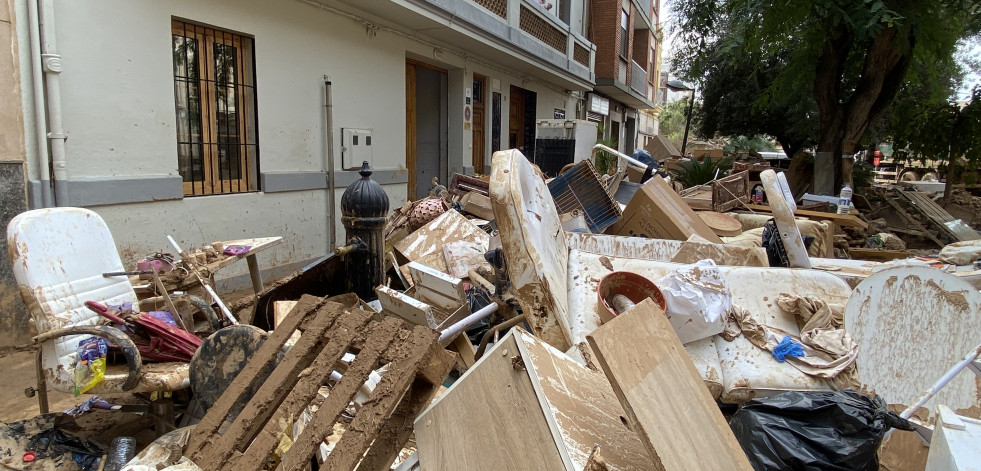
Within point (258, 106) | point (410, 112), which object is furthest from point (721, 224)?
point (410, 112)

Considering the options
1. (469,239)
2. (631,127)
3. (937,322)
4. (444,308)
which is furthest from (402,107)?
(631,127)

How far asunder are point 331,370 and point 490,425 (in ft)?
2.27

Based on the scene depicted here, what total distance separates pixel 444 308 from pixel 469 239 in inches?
49.5

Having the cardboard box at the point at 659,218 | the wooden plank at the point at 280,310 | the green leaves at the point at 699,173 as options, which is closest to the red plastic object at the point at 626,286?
the wooden plank at the point at 280,310

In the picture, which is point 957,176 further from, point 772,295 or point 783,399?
point 783,399

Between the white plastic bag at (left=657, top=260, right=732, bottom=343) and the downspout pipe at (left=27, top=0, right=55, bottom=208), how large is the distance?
427 cm

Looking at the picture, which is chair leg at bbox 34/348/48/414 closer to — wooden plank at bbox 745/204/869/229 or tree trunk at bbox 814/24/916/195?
wooden plank at bbox 745/204/869/229

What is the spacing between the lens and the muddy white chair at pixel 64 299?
2.23m

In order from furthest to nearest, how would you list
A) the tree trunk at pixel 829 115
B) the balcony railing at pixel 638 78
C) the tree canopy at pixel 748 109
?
the balcony railing at pixel 638 78 < the tree canopy at pixel 748 109 < the tree trunk at pixel 829 115

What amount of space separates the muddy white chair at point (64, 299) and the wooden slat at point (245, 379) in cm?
38

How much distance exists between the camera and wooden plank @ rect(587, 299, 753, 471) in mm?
1497

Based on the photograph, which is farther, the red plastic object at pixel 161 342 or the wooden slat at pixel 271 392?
the red plastic object at pixel 161 342

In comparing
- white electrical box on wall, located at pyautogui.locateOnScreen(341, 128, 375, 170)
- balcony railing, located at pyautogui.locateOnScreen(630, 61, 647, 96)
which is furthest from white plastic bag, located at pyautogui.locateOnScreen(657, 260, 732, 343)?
balcony railing, located at pyautogui.locateOnScreen(630, 61, 647, 96)

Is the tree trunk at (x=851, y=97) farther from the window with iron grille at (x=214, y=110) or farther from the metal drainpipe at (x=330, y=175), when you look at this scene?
the window with iron grille at (x=214, y=110)
